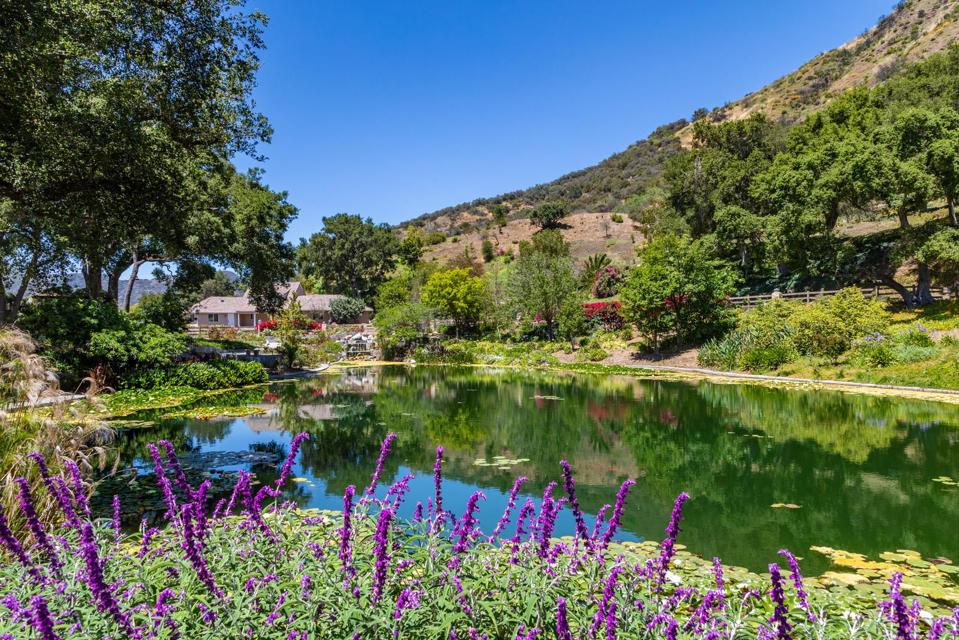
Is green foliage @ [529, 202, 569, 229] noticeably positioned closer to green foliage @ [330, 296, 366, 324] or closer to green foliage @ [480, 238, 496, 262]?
green foliage @ [480, 238, 496, 262]

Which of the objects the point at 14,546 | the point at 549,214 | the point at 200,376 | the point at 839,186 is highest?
the point at 549,214

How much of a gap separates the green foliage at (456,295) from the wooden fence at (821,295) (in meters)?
17.4

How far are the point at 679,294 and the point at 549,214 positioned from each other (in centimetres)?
4110

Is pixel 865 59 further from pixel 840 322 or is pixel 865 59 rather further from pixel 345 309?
pixel 345 309

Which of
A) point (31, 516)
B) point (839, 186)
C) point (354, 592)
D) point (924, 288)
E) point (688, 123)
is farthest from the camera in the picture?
point (688, 123)

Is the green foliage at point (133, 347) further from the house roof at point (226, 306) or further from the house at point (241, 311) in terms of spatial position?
the house roof at point (226, 306)

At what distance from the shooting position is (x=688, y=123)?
317ft

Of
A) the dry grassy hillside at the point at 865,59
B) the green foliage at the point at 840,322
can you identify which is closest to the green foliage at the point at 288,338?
the green foliage at the point at 840,322

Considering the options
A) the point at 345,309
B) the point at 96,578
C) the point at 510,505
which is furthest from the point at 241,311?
the point at 96,578

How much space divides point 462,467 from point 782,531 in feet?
18.5

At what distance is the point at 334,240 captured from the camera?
63.5 metres

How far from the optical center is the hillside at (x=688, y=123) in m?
60.2

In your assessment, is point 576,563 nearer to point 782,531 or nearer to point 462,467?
point 782,531

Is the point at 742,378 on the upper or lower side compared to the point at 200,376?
lower
